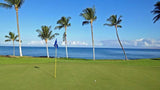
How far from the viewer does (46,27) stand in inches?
1400

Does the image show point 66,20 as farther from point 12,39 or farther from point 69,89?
point 69,89

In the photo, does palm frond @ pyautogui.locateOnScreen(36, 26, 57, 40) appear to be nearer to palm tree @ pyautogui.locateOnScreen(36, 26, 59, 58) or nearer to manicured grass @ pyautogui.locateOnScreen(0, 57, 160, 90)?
palm tree @ pyautogui.locateOnScreen(36, 26, 59, 58)

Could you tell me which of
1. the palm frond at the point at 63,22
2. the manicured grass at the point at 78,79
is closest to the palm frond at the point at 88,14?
the palm frond at the point at 63,22

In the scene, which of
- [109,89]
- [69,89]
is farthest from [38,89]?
[109,89]

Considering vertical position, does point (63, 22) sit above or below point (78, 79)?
above

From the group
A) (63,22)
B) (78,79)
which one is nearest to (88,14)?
(63,22)

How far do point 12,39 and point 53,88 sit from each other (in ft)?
134

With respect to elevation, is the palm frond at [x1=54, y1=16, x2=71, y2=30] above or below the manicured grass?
above

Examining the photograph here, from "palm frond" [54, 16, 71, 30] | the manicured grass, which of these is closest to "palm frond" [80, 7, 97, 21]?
"palm frond" [54, 16, 71, 30]

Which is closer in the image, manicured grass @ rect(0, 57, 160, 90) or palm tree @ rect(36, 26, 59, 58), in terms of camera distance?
manicured grass @ rect(0, 57, 160, 90)

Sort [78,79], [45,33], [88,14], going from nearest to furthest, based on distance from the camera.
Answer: [78,79] → [88,14] → [45,33]

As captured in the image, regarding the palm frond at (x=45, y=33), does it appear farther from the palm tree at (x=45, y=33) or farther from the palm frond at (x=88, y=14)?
the palm frond at (x=88, y=14)

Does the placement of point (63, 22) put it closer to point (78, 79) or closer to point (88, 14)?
point (88, 14)

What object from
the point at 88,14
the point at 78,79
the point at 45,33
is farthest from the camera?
the point at 45,33
